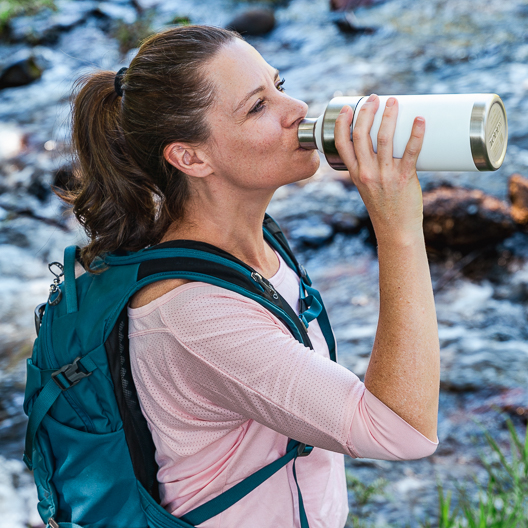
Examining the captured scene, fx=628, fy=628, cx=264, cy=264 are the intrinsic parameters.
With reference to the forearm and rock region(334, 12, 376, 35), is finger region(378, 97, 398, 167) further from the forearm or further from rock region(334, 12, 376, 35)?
rock region(334, 12, 376, 35)

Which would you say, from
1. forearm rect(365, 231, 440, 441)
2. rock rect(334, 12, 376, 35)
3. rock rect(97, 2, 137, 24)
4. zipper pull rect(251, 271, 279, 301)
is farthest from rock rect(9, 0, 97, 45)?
forearm rect(365, 231, 440, 441)

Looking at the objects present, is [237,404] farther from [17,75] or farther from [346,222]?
[17,75]

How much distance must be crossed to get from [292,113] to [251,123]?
4.2 inches

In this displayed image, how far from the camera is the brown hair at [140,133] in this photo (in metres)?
1.56

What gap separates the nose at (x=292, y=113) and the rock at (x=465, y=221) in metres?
3.52

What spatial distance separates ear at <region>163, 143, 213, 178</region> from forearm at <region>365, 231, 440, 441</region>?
524 millimetres

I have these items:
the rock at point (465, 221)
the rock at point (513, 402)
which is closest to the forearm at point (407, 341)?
the rock at point (513, 402)

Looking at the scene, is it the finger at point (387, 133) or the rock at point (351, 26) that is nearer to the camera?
the finger at point (387, 133)

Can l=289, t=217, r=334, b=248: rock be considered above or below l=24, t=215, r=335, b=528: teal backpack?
below

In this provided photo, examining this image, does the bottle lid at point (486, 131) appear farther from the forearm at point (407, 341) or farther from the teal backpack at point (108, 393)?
the teal backpack at point (108, 393)

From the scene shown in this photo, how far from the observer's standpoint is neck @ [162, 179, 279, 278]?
5.45ft

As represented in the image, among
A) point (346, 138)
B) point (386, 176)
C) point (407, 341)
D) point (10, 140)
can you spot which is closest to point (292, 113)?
point (346, 138)

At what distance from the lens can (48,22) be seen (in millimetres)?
10867

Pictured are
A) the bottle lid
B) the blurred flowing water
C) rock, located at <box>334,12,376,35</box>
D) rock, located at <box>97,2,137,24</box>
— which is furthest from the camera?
rock, located at <box>97,2,137,24</box>
